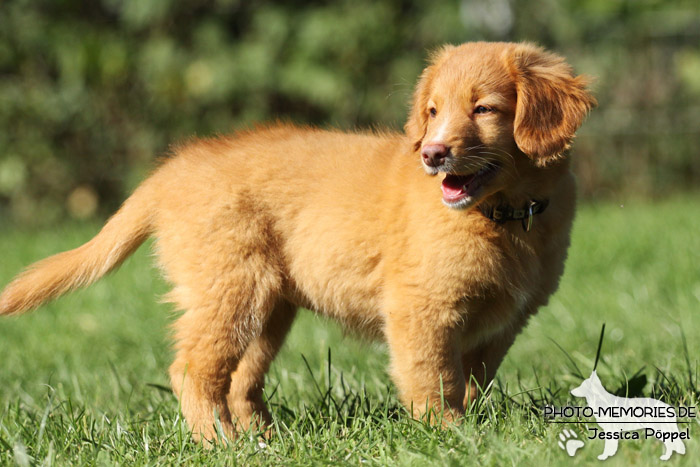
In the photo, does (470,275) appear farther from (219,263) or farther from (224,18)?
(224,18)

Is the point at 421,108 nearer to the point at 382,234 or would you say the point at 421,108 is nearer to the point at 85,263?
the point at 382,234

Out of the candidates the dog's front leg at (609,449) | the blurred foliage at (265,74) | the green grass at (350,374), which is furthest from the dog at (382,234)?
the blurred foliage at (265,74)

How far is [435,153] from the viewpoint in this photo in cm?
Answer: 257

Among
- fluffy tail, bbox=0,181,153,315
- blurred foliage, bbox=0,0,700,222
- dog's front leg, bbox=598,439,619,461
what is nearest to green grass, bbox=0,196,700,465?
dog's front leg, bbox=598,439,619,461

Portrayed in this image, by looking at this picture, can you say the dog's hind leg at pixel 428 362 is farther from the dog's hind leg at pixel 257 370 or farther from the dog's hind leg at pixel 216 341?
the dog's hind leg at pixel 257 370

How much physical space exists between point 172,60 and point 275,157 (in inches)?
238

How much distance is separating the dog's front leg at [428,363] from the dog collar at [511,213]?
0.35m

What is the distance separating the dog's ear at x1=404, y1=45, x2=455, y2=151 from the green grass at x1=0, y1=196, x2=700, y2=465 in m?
0.79

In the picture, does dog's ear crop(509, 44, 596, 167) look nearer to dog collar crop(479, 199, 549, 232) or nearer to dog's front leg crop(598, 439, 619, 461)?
dog collar crop(479, 199, 549, 232)

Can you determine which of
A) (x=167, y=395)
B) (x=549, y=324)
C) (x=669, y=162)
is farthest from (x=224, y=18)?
(x=167, y=395)

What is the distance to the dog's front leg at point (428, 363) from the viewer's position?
2.76 metres

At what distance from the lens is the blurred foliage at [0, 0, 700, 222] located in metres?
8.73

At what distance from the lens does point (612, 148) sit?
9227mm

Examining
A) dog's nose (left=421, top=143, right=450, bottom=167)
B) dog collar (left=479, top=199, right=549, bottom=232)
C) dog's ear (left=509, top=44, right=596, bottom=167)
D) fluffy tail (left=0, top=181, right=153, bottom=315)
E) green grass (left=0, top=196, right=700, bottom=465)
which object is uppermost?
dog's ear (left=509, top=44, right=596, bottom=167)
